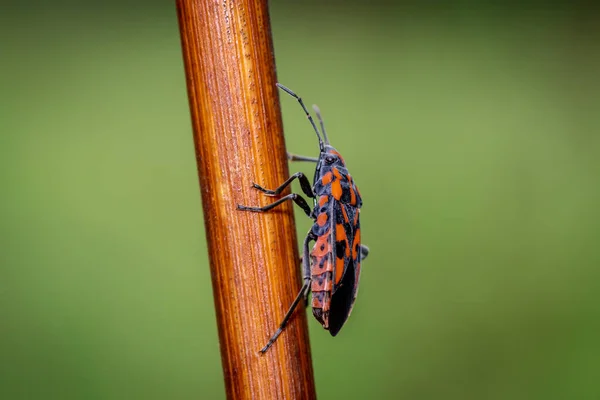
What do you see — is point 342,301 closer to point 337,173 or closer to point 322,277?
point 322,277

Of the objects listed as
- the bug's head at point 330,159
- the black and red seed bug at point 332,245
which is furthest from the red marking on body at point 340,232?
the bug's head at point 330,159

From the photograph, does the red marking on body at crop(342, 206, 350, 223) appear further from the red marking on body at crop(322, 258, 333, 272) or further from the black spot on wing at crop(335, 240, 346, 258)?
the red marking on body at crop(322, 258, 333, 272)

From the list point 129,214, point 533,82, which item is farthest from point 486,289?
point 129,214

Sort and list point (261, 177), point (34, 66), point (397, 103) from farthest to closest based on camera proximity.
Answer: point (397, 103)
point (34, 66)
point (261, 177)

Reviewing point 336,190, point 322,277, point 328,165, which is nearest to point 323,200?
point 336,190

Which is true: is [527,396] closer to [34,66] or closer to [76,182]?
[76,182]

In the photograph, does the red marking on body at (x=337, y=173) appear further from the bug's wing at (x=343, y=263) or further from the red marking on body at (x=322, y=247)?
the red marking on body at (x=322, y=247)
